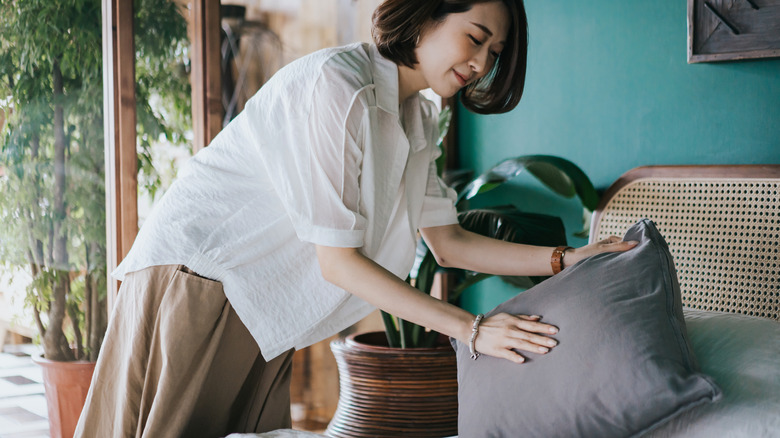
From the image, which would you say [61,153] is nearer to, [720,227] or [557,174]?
[557,174]

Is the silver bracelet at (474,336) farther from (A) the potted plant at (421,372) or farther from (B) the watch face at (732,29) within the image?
(B) the watch face at (732,29)

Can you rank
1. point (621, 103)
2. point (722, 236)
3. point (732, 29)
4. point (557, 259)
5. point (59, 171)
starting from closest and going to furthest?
point (557, 259) → point (722, 236) → point (732, 29) → point (59, 171) → point (621, 103)

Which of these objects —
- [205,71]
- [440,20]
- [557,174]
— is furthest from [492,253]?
[205,71]

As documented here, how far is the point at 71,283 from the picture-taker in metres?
1.93

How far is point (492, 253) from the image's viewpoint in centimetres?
137

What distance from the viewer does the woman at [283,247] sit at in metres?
1.06

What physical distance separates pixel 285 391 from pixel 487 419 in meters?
0.40

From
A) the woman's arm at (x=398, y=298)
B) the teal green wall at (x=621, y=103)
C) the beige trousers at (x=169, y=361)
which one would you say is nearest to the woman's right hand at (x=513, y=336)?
the woman's arm at (x=398, y=298)

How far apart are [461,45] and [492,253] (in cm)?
41

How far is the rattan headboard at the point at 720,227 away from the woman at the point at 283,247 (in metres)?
0.41

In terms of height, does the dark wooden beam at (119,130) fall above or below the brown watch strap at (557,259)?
above

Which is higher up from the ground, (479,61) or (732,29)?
(732,29)

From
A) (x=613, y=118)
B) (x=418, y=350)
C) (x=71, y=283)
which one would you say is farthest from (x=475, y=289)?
(x=71, y=283)

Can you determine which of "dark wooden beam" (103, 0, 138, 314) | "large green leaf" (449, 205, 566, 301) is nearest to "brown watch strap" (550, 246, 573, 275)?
"large green leaf" (449, 205, 566, 301)
